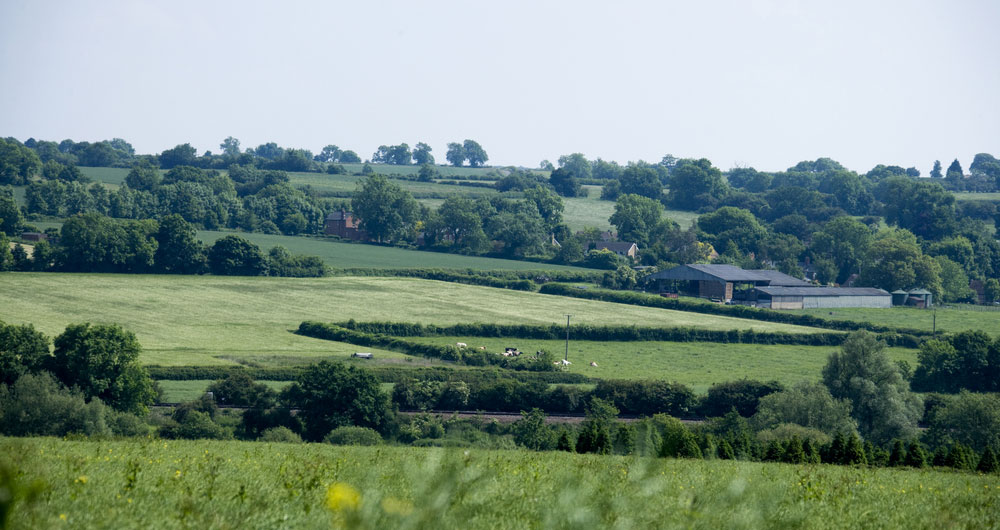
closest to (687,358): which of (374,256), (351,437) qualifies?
(351,437)

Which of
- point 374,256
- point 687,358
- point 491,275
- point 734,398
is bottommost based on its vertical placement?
point 687,358

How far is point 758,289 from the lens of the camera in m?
109

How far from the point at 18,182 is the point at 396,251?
70.8m

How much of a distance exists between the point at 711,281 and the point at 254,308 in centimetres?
5880

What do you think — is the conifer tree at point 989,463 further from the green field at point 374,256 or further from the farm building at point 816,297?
the green field at point 374,256

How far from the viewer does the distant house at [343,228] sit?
158750 millimetres

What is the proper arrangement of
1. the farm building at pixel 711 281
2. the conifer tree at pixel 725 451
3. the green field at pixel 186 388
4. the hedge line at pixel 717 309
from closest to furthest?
the conifer tree at pixel 725 451, the green field at pixel 186 388, the hedge line at pixel 717 309, the farm building at pixel 711 281

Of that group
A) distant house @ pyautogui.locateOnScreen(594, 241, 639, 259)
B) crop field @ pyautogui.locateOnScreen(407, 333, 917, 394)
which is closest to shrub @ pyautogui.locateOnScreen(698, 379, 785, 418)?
crop field @ pyautogui.locateOnScreen(407, 333, 917, 394)

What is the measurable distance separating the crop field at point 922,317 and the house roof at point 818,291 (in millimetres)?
3267

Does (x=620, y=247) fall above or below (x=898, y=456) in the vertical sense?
below

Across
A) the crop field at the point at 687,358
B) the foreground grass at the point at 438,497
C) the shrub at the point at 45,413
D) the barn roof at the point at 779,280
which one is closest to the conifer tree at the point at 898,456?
the foreground grass at the point at 438,497

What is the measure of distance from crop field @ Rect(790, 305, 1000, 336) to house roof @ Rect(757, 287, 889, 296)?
10.7 ft

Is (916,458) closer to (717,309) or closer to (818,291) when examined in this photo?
(717,309)

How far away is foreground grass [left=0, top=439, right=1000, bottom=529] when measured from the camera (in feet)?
31.7
